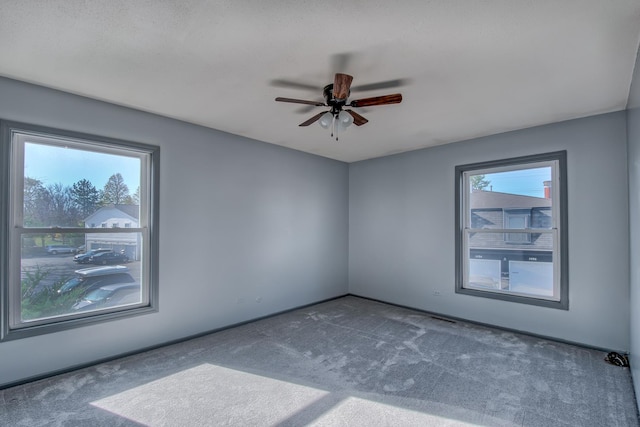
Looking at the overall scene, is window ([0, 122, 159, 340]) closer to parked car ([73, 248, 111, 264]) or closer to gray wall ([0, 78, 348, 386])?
parked car ([73, 248, 111, 264])

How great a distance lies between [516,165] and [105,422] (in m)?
4.92

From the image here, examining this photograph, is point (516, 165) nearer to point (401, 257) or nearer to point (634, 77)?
point (634, 77)

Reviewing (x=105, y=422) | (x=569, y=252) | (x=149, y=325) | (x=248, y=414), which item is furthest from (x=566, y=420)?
(x=149, y=325)

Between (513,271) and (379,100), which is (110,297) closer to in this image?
(379,100)

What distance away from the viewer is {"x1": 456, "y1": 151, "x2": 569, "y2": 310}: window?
12.0 feet

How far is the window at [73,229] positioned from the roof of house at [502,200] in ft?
13.8

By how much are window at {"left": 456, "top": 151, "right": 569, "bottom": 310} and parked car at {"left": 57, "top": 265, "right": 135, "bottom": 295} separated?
14.0 feet

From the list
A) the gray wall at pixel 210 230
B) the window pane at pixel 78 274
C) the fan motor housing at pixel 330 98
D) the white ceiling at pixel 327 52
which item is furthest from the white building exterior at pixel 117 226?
the fan motor housing at pixel 330 98

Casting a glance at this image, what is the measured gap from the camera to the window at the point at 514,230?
12.0 ft

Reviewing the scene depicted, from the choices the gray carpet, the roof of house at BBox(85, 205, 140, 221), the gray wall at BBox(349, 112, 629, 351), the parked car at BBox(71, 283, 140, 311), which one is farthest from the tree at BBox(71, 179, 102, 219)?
the gray wall at BBox(349, 112, 629, 351)

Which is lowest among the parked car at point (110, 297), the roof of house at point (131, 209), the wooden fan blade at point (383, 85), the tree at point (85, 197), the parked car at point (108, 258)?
the parked car at point (110, 297)

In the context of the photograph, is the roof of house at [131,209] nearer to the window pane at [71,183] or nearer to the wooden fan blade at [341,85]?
the window pane at [71,183]

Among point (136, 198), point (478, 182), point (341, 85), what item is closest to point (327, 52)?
point (341, 85)

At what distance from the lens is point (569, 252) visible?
351 cm
